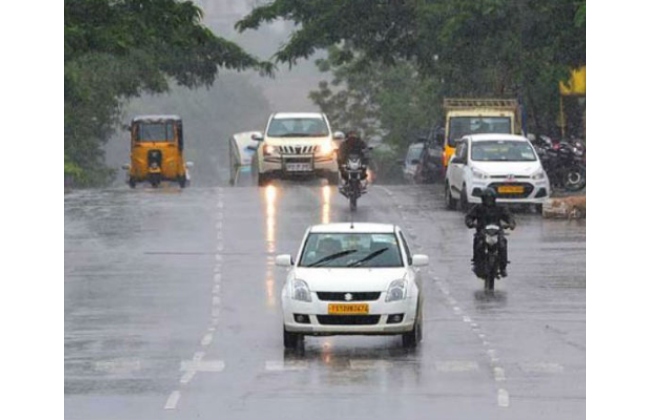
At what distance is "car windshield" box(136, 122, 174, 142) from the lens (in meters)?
70.4

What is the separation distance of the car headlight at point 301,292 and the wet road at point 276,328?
2.36 ft

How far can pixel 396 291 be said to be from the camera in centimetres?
2619

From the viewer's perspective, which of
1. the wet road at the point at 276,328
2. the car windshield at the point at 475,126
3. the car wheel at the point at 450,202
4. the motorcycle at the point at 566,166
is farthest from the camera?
the car windshield at the point at 475,126

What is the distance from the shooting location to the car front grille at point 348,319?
26062 mm

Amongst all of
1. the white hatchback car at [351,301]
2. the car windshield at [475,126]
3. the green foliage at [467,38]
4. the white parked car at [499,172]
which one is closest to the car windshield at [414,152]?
the green foliage at [467,38]

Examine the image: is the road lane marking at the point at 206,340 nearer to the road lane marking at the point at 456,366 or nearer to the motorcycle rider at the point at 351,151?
the road lane marking at the point at 456,366

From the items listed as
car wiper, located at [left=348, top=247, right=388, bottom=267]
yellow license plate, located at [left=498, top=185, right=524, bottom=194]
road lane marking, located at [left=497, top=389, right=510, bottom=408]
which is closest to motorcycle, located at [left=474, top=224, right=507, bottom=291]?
car wiper, located at [left=348, top=247, right=388, bottom=267]

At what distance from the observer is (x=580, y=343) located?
90.1 feet

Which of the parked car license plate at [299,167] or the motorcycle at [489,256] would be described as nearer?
the motorcycle at [489,256]

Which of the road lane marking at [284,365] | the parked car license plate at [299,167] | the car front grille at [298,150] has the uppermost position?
the car front grille at [298,150]
